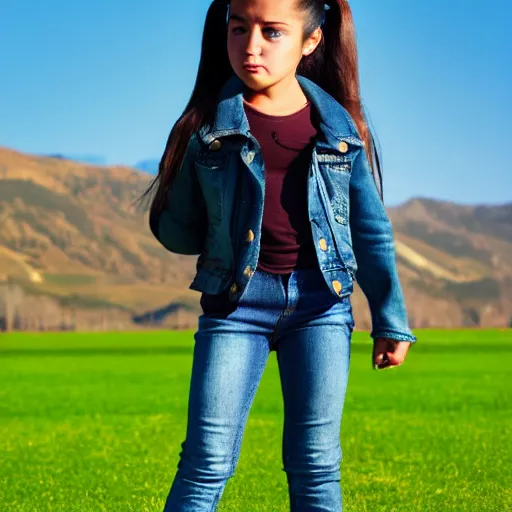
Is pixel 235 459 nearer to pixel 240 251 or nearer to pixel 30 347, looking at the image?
pixel 240 251

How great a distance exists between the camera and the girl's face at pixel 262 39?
3.64 metres

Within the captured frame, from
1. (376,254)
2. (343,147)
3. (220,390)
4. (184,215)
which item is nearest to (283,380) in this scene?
(220,390)

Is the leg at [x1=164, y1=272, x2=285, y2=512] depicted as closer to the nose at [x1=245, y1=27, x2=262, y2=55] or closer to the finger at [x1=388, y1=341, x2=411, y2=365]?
the finger at [x1=388, y1=341, x2=411, y2=365]

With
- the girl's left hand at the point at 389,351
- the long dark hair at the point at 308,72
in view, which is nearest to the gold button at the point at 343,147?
the long dark hair at the point at 308,72

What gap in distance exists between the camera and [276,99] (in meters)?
3.80

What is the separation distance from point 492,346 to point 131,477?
75.6ft

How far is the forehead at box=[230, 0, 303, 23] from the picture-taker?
3633 mm

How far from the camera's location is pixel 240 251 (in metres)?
3.62

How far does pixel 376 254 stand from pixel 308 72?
28.2 inches

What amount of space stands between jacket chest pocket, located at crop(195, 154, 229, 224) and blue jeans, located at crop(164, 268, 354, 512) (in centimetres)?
26

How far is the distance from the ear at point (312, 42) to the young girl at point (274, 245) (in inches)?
0.5

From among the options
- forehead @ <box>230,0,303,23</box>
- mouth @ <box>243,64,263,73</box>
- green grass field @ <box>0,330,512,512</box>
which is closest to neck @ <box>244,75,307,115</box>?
mouth @ <box>243,64,263,73</box>

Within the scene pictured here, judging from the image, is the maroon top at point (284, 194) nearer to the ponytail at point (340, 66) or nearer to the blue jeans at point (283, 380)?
the blue jeans at point (283, 380)

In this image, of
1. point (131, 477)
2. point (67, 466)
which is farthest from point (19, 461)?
point (131, 477)
